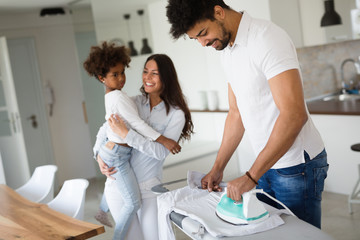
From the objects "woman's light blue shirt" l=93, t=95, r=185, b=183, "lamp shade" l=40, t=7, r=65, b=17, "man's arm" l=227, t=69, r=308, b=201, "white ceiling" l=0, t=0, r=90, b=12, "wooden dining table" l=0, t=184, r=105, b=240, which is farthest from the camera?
"lamp shade" l=40, t=7, r=65, b=17

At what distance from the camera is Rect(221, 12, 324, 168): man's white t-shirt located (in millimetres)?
1607

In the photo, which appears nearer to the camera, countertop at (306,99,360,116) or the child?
the child

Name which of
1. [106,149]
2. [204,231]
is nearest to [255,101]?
[204,231]

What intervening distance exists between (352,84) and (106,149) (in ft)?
11.0

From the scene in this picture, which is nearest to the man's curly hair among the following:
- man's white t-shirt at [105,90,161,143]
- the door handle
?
man's white t-shirt at [105,90,161,143]

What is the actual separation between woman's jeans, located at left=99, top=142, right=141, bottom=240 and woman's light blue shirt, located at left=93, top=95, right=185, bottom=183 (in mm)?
56

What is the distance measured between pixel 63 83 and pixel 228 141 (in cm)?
454

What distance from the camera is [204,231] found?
1549 millimetres

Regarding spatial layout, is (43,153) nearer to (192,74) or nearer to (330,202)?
(192,74)

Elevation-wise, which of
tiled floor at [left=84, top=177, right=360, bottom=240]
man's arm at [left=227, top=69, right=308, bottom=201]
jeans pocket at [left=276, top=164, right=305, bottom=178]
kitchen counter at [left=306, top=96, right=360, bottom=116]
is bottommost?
tiled floor at [left=84, top=177, right=360, bottom=240]

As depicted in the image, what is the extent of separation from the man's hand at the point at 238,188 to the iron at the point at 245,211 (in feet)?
0.07

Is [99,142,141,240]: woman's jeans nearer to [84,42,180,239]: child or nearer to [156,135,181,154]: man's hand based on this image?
[84,42,180,239]: child

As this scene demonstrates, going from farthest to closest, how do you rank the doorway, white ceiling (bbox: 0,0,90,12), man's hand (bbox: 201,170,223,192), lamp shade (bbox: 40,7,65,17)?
1. the doorway
2. lamp shade (bbox: 40,7,65,17)
3. white ceiling (bbox: 0,0,90,12)
4. man's hand (bbox: 201,170,223,192)

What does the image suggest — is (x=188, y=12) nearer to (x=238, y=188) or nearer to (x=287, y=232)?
(x=238, y=188)
